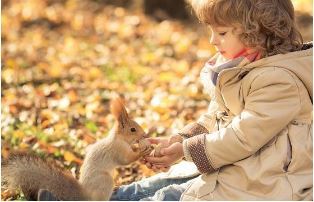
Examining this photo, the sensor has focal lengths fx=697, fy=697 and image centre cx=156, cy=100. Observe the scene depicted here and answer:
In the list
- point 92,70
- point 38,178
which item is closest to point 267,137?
point 38,178

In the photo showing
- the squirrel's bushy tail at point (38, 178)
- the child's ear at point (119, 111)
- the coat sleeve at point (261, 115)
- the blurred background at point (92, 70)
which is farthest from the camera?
the blurred background at point (92, 70)

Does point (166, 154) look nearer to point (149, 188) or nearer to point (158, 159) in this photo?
point (158, 159)

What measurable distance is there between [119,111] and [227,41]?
2.44 feet

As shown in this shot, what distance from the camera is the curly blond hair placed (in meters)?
3.20

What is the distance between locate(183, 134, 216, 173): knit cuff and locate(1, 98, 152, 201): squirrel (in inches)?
18.9

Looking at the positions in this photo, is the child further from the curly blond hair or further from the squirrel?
the squirrel

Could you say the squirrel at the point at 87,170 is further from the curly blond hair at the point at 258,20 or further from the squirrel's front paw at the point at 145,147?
the curly blond hair at the point at 258,20

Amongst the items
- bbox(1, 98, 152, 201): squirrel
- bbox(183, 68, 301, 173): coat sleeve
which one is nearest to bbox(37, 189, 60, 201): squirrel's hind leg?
bbox(1, 98, 152, 201): squirrel

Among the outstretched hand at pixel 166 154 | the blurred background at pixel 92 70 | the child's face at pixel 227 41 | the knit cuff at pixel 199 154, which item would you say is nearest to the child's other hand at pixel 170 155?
the outstretched hand at pixel 166 154

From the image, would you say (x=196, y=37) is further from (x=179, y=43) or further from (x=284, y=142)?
(x=284, y=142)

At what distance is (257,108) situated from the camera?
123 inches

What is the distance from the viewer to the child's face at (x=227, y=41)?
3.26 m

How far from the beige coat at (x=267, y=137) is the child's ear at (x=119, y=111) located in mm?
594

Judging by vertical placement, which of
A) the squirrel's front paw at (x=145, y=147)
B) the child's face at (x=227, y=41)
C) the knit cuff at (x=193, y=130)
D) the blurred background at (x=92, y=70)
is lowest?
the blurred background at (x=92, y=70)
